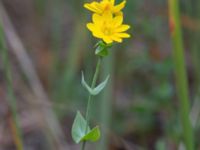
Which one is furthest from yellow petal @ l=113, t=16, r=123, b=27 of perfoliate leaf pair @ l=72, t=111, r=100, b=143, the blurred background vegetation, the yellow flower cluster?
the blurred background vegetation

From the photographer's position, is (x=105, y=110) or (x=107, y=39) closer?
(x=107, y=39)

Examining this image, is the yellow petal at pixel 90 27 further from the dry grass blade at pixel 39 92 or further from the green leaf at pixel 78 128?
the dry grass blade at pixel 39 92

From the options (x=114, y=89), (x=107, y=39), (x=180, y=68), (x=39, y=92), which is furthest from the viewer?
(x=114, y=89)

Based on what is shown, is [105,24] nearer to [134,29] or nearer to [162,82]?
[162,82]

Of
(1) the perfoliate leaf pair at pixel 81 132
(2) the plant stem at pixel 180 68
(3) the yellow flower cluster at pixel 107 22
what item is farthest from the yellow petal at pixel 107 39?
(2) the plant stem at pixel 180 68

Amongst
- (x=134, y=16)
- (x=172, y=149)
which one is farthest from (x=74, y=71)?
(x=172, y=149)

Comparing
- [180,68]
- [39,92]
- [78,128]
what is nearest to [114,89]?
[39,92]

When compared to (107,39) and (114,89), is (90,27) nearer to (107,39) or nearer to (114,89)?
(107,39)
